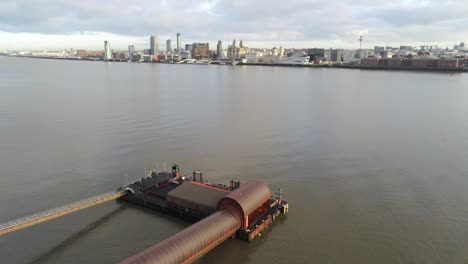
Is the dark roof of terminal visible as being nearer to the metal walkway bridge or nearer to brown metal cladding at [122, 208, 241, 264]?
brown metal cladding at [122, 208, 241, 264]

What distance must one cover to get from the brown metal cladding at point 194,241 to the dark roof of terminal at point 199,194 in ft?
5.46

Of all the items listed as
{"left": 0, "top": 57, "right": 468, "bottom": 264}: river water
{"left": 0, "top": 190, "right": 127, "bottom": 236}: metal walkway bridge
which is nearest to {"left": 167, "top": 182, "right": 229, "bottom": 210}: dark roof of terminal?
{"left": 0, "top": 57, "right": 468, "bottom": 264}: river water

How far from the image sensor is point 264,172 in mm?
19859

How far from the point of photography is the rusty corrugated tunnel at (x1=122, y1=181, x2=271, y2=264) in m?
9.84

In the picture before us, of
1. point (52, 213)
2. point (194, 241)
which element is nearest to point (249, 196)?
point (194, 241)

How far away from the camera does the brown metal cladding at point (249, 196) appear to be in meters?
13.2

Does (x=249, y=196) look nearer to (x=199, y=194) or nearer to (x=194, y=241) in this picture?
(x=199, y=194)

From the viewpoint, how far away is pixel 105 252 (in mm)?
12414

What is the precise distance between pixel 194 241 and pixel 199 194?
455 centimetres

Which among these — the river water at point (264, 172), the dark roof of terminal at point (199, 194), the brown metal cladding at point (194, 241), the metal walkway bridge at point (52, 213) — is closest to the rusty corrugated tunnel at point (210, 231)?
the brown metal cladding at point (194, 241)

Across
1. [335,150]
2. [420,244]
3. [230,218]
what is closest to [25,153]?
[230,218]

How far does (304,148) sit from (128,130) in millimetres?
15131

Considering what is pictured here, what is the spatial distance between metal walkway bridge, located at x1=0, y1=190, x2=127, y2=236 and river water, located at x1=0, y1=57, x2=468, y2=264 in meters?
0.64

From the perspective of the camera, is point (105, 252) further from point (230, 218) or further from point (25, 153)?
point (25, 153)
